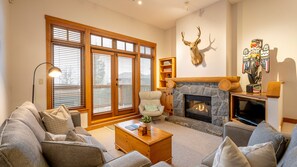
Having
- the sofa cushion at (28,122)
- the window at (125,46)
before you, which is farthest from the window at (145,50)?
the sofa cushion at (28,122)

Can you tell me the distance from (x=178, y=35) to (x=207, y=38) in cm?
104

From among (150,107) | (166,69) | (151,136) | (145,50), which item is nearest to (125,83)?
(150,107)

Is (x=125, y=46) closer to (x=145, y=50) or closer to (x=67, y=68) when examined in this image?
(x=145, y=50)

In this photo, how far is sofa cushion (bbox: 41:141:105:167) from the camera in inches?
→ 39.7

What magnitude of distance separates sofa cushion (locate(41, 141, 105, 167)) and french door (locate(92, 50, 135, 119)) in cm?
300

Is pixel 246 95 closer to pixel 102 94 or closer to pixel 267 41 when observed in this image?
pixel 267 41

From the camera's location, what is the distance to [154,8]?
400 centimetres

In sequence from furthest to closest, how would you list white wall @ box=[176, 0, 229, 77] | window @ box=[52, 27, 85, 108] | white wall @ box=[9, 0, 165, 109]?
white wall @ box=[176, 0, 229, 77], window @ box=[52, 27, 85, 108], white wall @ box=[9, 0, 165, 109]

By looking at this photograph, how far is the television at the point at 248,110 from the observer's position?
9.45 feet

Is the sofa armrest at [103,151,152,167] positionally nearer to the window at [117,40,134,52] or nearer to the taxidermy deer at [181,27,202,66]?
the taxidermy deer at [181,27,202,66]

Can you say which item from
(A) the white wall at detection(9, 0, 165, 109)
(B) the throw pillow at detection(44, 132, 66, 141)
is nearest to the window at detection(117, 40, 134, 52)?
(A) the white wall at detection(9, 0, 165, 109)

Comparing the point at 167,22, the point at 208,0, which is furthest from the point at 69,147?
the point at 167,22

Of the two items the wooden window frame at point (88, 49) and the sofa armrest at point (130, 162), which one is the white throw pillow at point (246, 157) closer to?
the sofa armrest at point (130, 162)

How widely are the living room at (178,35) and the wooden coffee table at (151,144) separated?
0.30 m
